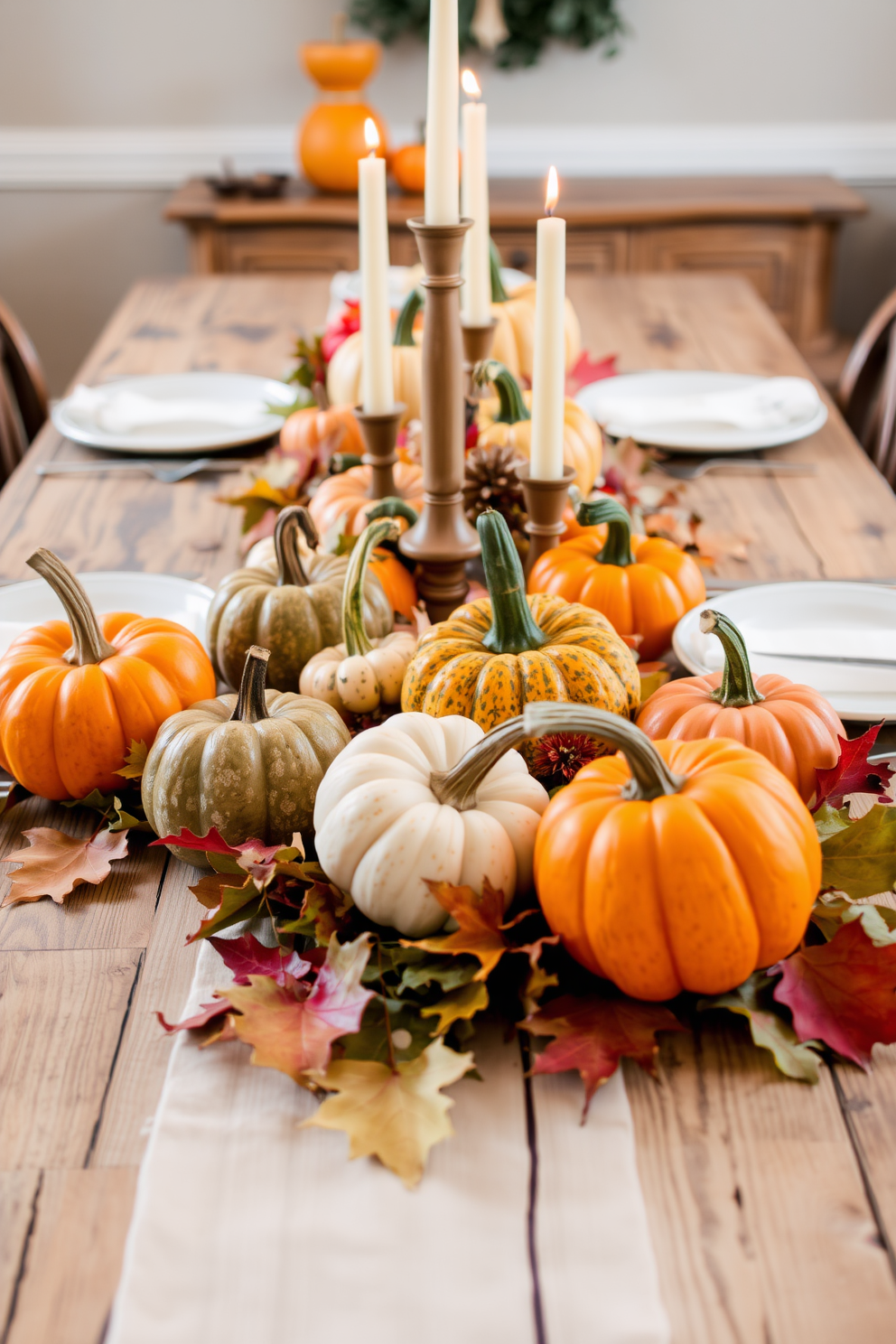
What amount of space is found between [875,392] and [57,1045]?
2.12 meters

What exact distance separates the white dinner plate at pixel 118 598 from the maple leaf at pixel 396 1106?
0.63m

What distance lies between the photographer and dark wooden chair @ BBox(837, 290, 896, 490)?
6.58 feet

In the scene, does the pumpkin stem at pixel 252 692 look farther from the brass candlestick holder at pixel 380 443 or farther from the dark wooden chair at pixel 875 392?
the dark wooden chair at pixel 875 392

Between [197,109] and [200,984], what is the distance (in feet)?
11.9

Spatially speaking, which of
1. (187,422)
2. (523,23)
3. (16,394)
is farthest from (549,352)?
(523,23)

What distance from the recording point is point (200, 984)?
0.73 meters

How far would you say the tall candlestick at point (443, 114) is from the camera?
0.94 metres

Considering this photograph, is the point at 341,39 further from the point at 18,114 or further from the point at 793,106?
the point at 793,106

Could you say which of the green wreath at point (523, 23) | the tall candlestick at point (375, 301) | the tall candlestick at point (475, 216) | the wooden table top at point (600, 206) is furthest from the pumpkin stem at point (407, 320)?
the green wreath at point (523, 23)

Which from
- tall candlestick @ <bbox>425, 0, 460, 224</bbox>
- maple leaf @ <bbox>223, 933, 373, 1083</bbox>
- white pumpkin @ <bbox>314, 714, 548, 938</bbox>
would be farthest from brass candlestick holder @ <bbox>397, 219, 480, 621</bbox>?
maple leaf @ <bbox>223, 933, 373, 1083</bbox>

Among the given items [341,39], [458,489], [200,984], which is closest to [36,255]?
[341,39]

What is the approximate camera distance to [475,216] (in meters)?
1.36

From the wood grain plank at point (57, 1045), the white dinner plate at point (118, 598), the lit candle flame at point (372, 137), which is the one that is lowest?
the white dinner plate at point (118, 598)

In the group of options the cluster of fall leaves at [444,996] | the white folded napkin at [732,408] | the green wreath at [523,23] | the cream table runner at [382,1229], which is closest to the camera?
the cream table runner at [382,1229]
